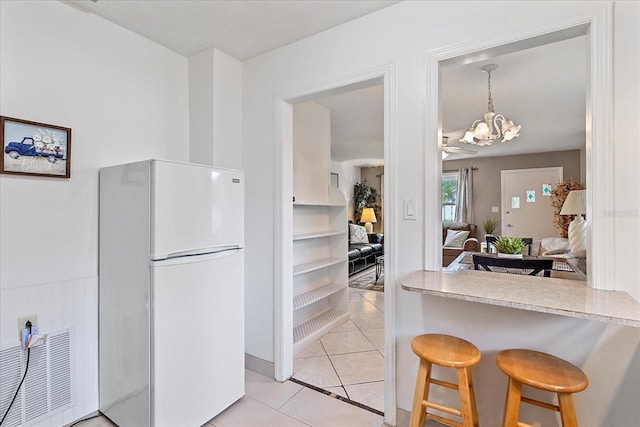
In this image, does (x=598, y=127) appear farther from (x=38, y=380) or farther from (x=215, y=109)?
(x=38, y=380)

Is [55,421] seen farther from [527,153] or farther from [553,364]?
[527,153]

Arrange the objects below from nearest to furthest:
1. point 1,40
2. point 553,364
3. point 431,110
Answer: point 553,364 → point 1,40 → point 431,110

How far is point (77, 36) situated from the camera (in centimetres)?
188

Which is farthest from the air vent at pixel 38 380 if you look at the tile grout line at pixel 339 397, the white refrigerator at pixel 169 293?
the tile grout line at pixel 339 397

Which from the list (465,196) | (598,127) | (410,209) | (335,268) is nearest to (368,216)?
(465,196)

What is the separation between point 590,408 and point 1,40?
3268mm

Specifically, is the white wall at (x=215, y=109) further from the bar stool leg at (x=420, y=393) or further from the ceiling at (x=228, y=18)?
the bar stool leg at (x=420, y=393)

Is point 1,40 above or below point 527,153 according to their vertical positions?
below

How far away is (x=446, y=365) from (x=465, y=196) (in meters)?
6.58

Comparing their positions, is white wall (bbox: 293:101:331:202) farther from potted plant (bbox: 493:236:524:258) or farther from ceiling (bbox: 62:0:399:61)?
potted plant (bbox: 493:236:524:258)

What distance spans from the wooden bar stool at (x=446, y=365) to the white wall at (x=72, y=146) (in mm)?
1892

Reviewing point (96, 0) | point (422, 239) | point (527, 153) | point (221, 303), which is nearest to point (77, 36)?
point (96, 0)

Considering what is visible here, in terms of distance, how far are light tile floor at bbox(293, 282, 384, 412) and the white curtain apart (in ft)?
14.7

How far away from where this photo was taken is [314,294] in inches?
126
